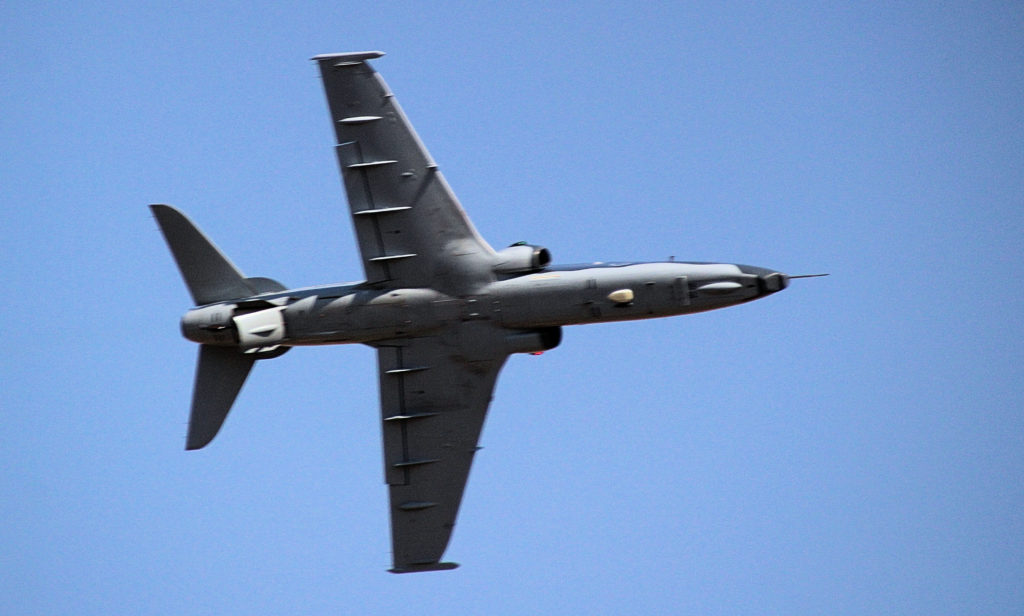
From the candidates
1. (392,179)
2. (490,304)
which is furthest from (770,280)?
(392,179)

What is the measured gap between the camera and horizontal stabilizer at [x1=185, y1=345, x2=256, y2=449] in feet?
104

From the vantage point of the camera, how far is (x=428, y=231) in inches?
1192

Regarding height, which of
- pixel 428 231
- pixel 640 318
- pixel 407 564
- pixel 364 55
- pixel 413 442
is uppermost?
pixel 364 55

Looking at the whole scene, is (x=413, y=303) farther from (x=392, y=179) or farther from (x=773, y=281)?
(x=773, y=281)

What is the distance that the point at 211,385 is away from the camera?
31656 mm

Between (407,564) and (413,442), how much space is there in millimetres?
2497

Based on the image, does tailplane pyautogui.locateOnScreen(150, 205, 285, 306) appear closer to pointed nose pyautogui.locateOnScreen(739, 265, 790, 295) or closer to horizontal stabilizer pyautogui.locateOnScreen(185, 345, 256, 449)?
horizontal stabilizer pyautogui.locateOnScreen(185, 345, 256, 449)

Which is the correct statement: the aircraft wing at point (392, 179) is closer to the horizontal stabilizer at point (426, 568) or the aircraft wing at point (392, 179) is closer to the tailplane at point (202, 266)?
the tailplane at point (202, 266)

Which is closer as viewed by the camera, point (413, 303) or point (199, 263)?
point (413, 303)

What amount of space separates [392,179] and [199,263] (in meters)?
4.62

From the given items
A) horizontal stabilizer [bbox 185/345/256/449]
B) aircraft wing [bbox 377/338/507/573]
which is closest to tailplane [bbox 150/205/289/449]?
horizontal stabilizer [bbox 185/345/256/449]

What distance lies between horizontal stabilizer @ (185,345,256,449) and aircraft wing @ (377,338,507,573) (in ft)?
10.4

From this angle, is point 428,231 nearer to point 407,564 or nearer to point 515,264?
point 515,264

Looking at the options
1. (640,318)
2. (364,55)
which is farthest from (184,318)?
(640,318)
